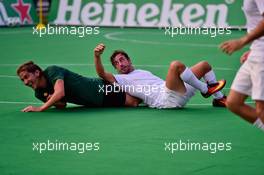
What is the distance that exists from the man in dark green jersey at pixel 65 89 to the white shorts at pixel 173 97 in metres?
0.44

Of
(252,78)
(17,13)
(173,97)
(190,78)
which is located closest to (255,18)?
(252,78)

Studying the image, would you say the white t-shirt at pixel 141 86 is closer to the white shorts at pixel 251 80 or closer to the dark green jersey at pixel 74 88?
the dark green jersey at pixel 74 88

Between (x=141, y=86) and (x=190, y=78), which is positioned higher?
(x=190, y=78)

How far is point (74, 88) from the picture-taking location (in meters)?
11.4

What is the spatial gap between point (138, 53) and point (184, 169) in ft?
36.9

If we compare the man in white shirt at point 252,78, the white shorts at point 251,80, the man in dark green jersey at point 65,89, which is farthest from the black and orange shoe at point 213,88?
the white shorts at point 251,80

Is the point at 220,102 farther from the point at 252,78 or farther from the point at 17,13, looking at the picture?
the point at 17,13

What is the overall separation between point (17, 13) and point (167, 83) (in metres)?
15.6

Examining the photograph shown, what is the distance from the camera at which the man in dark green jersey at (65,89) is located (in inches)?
439

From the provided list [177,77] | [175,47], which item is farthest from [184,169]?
[175,47]

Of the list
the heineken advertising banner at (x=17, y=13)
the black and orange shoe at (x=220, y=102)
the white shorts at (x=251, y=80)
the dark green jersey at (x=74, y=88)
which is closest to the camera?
the white shorts at (x=251, y=80)

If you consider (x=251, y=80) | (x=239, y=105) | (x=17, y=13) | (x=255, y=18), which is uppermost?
(x=255, y=18)

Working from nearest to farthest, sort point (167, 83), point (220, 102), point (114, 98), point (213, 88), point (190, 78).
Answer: point (190, 78)
point (167, 83)
point (213, 88)
point (114, 98)
point (220, 102)

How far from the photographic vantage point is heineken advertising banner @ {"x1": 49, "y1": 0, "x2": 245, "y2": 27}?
80.3 feet
